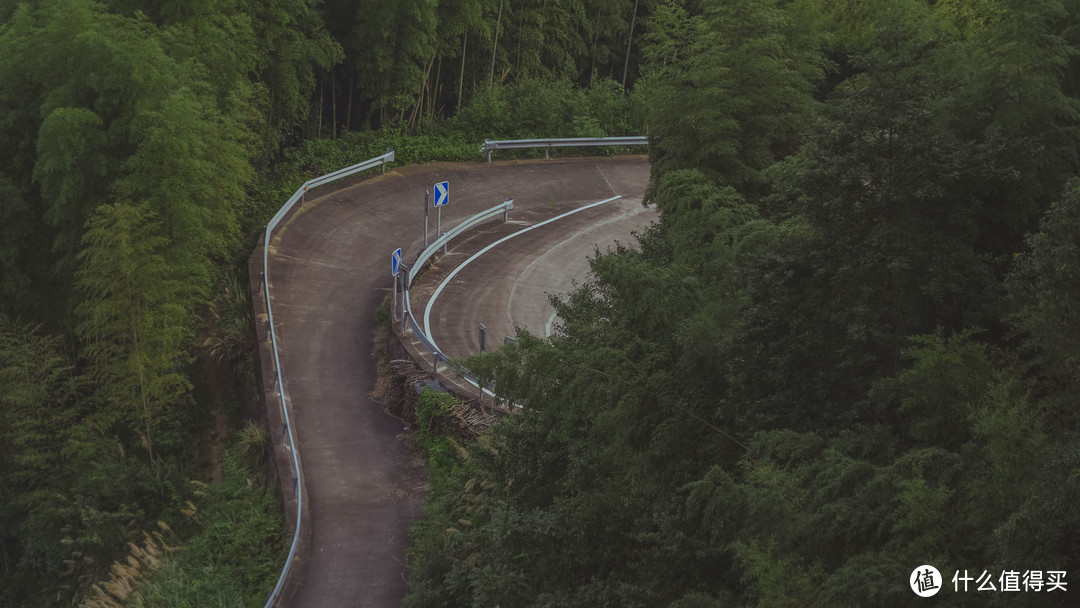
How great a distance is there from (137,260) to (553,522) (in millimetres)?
10590

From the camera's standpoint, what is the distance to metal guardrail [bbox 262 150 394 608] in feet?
51.5

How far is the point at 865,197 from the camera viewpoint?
11445mm

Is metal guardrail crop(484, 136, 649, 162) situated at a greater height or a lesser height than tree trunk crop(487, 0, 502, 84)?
lesser

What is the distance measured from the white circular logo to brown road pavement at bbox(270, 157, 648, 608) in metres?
8.32

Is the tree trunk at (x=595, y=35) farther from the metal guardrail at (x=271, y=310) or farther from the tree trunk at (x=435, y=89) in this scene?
the metal guardrail at (x=271, y=310)

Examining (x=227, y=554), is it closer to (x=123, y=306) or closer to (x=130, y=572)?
(x=130, y=572)

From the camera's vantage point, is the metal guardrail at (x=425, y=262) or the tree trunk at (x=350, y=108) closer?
the metal guardrail at (x=425, y=262)

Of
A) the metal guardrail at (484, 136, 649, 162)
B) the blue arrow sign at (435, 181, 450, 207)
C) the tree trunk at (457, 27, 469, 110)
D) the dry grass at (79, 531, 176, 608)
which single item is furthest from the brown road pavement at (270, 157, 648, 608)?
the tree trunk at (457, 27, 469, 110)

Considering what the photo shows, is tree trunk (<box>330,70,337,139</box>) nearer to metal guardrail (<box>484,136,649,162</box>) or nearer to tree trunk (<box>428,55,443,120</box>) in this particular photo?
tree trunk (<box>428,55,443,120</box>)

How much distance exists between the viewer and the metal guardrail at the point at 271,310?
15.7 meters

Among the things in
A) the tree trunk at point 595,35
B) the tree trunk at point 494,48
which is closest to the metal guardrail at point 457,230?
the tree trunk at point 494,48

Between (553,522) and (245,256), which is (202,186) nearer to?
(245,256)

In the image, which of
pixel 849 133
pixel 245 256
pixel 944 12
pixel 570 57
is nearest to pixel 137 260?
pixel 245 256

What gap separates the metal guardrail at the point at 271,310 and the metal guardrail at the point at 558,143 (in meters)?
3.36
